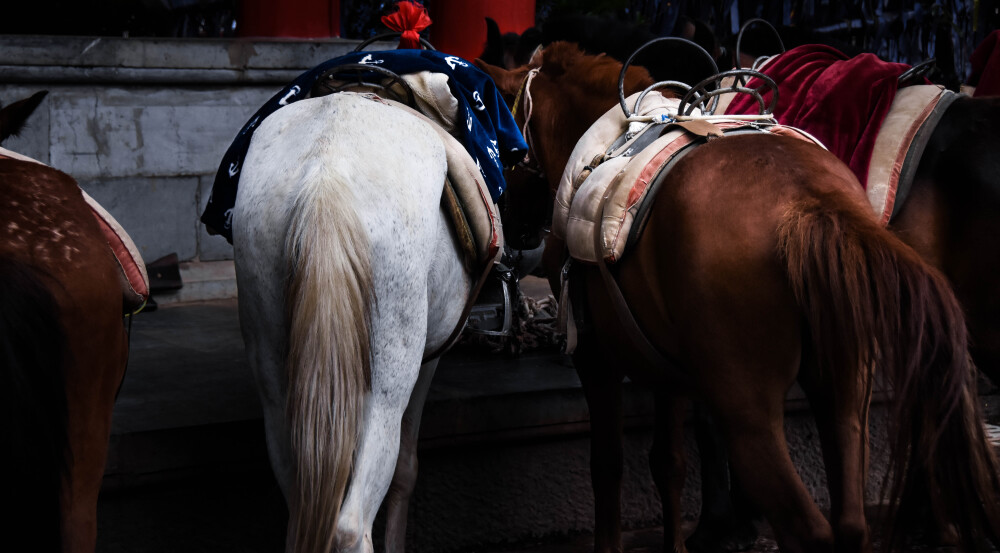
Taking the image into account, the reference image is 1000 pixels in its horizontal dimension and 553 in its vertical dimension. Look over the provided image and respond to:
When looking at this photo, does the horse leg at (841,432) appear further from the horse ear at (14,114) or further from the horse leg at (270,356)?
the horse ear at (14,114)

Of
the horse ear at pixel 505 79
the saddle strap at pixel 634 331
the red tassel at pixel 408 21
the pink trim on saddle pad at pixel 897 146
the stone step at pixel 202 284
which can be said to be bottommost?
the stone step at pixel 202 284

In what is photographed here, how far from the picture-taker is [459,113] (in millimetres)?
3033

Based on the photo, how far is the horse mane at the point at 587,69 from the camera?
3439 millimetres

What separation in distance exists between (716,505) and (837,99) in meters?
1.48

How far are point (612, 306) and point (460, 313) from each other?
0.42 meters

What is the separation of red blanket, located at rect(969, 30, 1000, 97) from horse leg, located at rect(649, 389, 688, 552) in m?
1.54

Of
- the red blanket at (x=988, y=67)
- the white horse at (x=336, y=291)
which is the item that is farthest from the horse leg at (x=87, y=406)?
the red blanket at (x=988, y=67)

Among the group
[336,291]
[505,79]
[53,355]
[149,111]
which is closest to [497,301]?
[505,79]

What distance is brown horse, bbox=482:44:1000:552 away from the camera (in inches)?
82.0

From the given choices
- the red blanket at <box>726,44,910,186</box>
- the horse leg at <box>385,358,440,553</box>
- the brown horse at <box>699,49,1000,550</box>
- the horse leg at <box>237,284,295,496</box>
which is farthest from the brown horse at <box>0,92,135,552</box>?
the brown horse at <box>699,49,1000,550</box>

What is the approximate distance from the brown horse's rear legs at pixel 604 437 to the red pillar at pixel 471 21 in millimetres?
3523

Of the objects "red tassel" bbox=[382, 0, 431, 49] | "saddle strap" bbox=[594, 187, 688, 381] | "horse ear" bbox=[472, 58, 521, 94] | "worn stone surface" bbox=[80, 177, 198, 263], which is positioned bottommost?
"worn stone surface" bbox=[80, 177, 198, 263]

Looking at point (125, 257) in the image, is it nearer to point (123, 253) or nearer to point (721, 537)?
point (123, 253)

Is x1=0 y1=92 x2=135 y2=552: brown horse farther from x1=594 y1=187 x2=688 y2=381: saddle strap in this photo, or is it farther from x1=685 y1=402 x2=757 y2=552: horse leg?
x1=685 y1=402 x2=757 y2=552: horse leg
